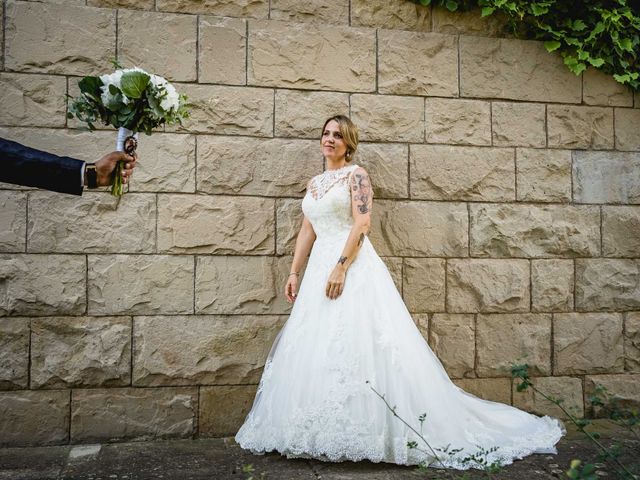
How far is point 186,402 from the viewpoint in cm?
417

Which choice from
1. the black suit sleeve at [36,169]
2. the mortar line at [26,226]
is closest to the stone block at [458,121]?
the black suit sleeve at [36,169]

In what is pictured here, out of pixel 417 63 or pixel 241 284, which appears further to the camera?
pixel 417 63

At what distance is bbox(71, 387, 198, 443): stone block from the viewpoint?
4.04 metres

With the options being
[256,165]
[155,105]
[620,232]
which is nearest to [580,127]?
[620,232]

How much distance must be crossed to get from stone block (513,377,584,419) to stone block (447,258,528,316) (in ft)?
2.07

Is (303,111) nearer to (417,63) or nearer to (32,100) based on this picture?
(417,63)

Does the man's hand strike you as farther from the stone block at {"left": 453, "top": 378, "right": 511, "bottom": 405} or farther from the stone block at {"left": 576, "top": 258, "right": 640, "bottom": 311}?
the stone block at {"left": 576, "top": 258, "right": 640, "bottom": 311}

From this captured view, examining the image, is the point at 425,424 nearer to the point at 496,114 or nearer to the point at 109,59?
the point at 496,114

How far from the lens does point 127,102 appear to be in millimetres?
2900

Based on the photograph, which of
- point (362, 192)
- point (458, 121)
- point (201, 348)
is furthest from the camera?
point (458, 121)

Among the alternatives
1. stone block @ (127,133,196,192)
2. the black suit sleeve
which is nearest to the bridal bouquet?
the black suit sleeve

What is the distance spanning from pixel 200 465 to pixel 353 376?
1130 mm

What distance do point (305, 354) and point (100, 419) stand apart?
1.63 meters

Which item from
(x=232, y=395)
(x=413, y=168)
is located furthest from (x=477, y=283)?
(x=232, y=395)
